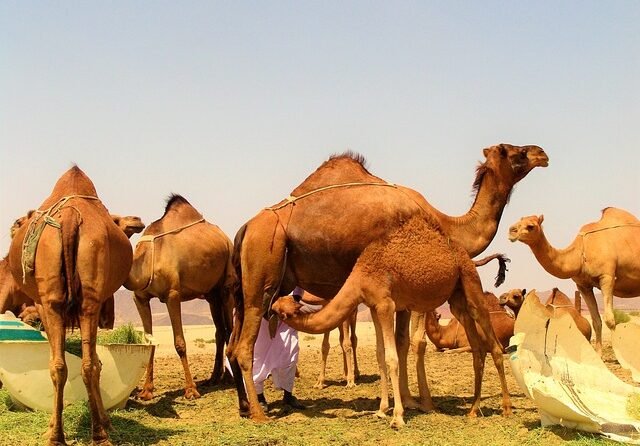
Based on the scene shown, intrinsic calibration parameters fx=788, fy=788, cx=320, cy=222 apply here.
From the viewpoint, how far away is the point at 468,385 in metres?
11.2

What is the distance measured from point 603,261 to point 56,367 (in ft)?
32.6

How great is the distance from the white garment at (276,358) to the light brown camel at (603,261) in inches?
204

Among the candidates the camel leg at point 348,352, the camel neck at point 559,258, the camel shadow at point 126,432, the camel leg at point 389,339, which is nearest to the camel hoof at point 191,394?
the camel shadow at point 126,432

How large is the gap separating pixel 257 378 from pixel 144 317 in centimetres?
241

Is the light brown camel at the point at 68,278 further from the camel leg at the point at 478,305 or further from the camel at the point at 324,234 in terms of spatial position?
the camel leg at the point at 478,305

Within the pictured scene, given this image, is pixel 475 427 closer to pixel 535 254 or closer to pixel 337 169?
pixel 337 169

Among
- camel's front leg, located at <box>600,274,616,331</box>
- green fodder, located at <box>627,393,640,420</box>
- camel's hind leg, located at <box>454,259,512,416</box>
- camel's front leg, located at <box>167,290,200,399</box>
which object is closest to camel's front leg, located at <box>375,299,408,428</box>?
camel's hind leg, located at <box>454,259,512,416</box>

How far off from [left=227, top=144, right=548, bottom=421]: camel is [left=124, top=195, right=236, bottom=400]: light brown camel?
1473 millimetres

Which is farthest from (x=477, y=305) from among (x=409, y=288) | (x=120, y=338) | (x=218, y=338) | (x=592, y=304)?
(x=592, y=304)

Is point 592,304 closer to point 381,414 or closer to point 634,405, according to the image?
point 634,405

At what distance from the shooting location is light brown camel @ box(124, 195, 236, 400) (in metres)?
10.8

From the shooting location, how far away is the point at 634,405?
7.48 metres

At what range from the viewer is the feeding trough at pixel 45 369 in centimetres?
848

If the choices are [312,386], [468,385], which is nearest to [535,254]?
[468,385]
